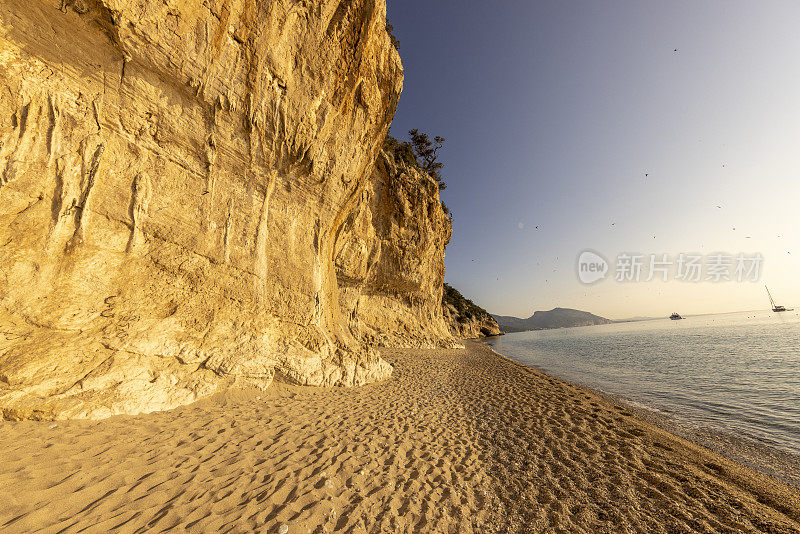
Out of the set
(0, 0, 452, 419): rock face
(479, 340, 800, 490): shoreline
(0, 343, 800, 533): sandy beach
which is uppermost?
(0, 0, 452, 419): rock face

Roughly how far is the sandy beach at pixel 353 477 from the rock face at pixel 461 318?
37.1 meters

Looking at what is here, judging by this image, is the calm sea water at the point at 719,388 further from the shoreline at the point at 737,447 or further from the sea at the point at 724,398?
the shoreline at the point at 737,447

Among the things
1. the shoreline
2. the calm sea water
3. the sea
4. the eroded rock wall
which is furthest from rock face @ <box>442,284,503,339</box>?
the shoreline

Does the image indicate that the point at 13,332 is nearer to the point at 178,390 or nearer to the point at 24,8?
the point at 178,390

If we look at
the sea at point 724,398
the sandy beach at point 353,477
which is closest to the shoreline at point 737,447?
the sea at point 724,398

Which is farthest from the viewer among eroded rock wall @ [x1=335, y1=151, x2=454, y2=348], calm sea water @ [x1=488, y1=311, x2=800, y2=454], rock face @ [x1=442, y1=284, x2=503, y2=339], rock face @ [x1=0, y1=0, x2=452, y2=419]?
rock face @ [x1=442, y1=284, x2=503, y2=339]

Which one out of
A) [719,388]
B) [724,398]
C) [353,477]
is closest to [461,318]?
[719,388]

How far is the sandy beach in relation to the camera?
321 cm

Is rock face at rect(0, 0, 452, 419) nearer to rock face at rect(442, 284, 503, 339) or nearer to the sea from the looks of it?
the sea

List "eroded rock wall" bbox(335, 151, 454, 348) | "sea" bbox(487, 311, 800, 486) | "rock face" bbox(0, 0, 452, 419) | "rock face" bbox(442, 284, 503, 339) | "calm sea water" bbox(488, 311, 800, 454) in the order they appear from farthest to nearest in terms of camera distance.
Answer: "rock face" bbox(442, 284, 503, 339), "eroded rock wall" bbox(335, 151, 454, 348), "calm sea water" bbox(488, 311, 800, 454), "sea" bbox(487, 311, 800, 486), "rock face" bbox(0, 0, 452, 419)

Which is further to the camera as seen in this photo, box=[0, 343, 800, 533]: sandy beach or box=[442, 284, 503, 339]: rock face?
box=[442, 284, 503, 339]: rock face

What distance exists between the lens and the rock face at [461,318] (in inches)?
1854

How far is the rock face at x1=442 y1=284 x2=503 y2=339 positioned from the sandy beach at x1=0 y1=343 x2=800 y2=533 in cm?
3715

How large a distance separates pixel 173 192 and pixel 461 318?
1891 inches
